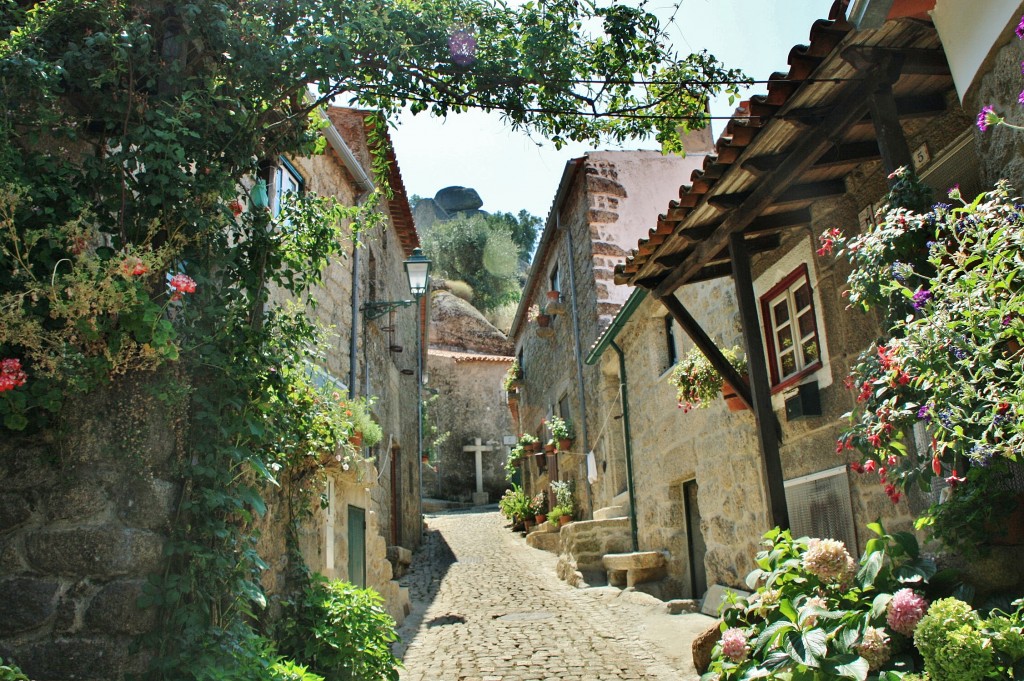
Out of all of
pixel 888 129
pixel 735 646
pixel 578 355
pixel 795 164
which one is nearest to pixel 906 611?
pixel 735 646

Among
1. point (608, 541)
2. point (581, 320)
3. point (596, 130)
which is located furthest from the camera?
point (581, 320)

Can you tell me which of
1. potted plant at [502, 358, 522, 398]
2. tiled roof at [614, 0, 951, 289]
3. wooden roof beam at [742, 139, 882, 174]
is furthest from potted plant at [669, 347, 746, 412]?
potted plant at [502, 358, 522, 398]

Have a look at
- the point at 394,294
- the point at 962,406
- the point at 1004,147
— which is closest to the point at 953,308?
the point at 962,406

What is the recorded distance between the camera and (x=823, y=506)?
564 centimetres

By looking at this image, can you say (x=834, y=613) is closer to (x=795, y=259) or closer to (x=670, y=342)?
(x=795, y=259)

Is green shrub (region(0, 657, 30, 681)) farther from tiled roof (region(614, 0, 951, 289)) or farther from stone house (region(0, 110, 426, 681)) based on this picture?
tiled roof (region(614, 0, 951, 289))

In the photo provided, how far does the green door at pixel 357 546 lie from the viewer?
22.5 ft

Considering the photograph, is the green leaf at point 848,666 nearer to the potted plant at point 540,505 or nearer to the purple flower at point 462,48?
the purple flower at point 462,48

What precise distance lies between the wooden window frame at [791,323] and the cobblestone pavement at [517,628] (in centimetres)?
230

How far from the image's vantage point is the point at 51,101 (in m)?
3.37

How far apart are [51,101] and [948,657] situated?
4125 millimetres

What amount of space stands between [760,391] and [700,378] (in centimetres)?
159

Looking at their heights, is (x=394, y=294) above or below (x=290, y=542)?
above

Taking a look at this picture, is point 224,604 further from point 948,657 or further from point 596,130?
point 596,130
